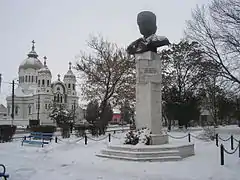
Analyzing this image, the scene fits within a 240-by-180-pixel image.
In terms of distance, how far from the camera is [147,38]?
15023 mm

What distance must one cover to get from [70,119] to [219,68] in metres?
21.1

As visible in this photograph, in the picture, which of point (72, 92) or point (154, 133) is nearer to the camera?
point (154, 133)

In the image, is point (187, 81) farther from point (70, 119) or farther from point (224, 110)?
point (70, 119)

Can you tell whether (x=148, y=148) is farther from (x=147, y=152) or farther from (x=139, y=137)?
(x=139, y=137)

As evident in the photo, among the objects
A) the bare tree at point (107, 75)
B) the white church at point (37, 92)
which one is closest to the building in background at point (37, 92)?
the white church at point (37, 92)

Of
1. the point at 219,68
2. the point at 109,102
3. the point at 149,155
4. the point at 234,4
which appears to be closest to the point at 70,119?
the point at 109,102

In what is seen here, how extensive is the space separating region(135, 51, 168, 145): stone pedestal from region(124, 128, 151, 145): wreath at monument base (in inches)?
14.0

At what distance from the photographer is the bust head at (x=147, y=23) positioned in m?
15.1

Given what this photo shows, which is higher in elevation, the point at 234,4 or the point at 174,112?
the point at 234,4

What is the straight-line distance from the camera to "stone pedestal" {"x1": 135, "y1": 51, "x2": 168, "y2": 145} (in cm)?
1428

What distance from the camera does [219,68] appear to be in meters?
27.0

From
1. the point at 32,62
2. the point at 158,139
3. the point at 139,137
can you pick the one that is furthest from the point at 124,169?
the point at 32,62

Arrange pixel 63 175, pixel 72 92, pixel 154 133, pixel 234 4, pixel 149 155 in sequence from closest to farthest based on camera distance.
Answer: pixel 63 175, pixel 149 155, pixel 154 133, pixel 234 4, pixel 72 92

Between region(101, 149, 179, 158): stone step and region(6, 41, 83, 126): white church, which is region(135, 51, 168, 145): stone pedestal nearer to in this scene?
region(101, 149, 179, 158): stone step
